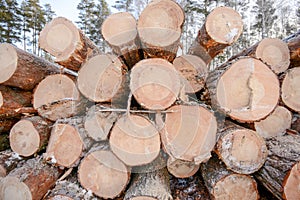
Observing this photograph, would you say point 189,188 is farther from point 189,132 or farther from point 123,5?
point 123,5

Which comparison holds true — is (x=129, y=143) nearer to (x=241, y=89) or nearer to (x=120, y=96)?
(x=120, y=96)

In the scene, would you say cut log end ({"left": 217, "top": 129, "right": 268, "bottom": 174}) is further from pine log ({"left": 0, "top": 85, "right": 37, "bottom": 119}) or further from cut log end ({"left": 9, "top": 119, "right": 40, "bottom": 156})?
pine log ({"left": 0, "top": 85, "right": 37, "bottom": 119})

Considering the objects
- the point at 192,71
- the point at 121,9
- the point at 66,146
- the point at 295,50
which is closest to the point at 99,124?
the point at 66,146

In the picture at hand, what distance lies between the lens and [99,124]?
6.01ft

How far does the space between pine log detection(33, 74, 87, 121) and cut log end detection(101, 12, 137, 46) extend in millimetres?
618

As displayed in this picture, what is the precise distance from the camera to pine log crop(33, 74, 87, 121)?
6.98 ft

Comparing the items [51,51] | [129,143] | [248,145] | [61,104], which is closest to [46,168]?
[61,104]

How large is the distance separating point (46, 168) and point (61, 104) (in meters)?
0.60

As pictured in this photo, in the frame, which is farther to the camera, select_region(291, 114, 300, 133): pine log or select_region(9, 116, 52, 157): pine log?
select_region(291, 114, 300, 133): pine log

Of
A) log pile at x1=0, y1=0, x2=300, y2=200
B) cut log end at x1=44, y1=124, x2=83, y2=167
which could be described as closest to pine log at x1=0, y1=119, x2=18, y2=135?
log pile at x1=0, y1=0, x2=300, y2=200

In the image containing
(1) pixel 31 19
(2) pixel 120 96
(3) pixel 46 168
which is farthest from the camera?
(1) pixel 31 19

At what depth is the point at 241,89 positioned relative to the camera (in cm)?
170

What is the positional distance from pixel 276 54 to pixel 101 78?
186 centimetres

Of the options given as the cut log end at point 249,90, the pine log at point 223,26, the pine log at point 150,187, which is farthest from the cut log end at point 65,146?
the pine log at point 223,26
